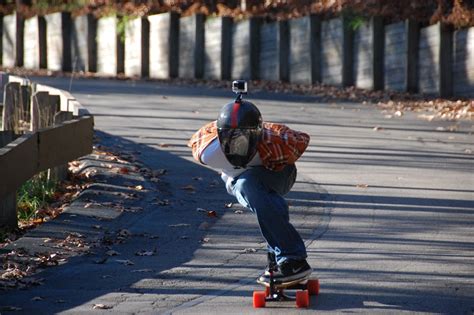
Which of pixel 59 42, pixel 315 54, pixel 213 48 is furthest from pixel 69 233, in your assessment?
pixel 59 42

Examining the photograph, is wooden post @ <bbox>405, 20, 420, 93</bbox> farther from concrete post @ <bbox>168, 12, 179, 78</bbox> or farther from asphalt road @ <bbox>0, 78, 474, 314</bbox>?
concrete post @ <bbox>168, 12, 179, 78</bbox>

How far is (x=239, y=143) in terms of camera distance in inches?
299

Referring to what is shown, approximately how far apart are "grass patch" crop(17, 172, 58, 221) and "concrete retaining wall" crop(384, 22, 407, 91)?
1284 centimetres

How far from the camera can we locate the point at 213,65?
1163 inches

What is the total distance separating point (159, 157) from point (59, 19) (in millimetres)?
19080

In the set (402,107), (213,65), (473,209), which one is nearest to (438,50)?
(402,107)

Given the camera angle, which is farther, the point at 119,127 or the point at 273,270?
the point at 119,127

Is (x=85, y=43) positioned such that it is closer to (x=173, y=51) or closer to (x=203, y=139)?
(x=173, y=51)

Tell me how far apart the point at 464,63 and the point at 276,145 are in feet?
52.5

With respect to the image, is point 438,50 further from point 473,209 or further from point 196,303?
point 196,303

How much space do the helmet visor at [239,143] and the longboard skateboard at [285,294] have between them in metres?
0.84

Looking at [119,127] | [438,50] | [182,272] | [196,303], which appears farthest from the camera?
[438,50]

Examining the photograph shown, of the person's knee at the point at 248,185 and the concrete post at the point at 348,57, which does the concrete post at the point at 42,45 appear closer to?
the concrete post at the point at 348,57

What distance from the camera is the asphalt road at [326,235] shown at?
8.04 meters
